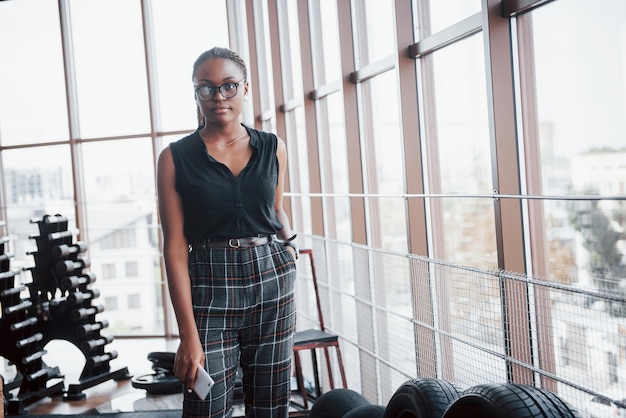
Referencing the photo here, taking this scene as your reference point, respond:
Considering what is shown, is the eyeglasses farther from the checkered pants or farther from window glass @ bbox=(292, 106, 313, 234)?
window glass @ bbox=(292, 106, 313, 234)

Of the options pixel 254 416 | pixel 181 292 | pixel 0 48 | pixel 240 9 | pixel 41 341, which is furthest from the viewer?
pixel 0 48

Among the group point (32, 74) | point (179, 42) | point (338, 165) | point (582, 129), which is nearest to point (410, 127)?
point (582, 129)

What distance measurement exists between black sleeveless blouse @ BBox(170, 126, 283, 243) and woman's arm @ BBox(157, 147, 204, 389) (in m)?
0.02

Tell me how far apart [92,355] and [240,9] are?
353 centimetres

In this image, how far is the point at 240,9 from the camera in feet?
23.7

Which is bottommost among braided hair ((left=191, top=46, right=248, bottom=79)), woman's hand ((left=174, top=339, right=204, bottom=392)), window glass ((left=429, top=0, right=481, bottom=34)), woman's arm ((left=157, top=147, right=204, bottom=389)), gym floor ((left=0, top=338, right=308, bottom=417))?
gym floor ((left=0, top=338, right=308, bottom=417))

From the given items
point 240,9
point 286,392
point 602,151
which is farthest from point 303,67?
point 286,392

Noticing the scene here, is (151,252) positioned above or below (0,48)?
below

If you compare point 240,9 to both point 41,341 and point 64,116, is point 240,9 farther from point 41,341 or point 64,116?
point 41,341

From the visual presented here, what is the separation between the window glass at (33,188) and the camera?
7.62 m

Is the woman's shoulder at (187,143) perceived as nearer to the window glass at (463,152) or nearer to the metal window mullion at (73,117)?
the window glass at (463,152)

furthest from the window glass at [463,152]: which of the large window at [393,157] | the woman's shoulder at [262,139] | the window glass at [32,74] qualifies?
the window glass at [32,74]

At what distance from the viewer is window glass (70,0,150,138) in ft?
24.8

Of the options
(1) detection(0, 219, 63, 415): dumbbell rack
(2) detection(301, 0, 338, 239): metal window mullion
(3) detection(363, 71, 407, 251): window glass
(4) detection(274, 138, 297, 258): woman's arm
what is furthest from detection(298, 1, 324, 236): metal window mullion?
(4) detection(274, 138, 297, 258): woman's arm
